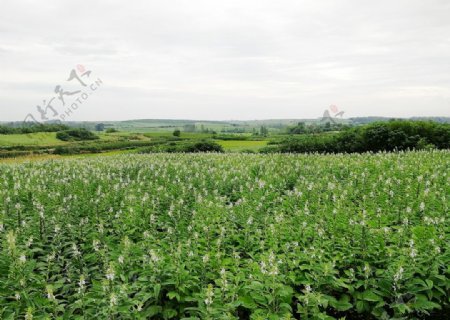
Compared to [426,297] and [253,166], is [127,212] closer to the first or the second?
[426,297]

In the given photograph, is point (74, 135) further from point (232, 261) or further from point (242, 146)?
point (232, 261)

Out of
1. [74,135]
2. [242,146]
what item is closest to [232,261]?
[242,146]

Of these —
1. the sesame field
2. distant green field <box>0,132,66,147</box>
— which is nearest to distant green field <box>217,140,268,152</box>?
distant green field <box>0,132,66,147</box>

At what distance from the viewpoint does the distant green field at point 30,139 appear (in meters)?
67.5

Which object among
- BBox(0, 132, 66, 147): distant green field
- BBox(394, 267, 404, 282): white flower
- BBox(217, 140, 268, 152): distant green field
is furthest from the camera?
BBox(0, 132, 66, 147): distant green field

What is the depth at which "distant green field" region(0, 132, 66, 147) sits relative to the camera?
67469 millimetres

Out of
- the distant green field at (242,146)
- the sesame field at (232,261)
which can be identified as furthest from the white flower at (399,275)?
the distant green field at (242,146)

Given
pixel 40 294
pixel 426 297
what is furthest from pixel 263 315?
pixel 40 294

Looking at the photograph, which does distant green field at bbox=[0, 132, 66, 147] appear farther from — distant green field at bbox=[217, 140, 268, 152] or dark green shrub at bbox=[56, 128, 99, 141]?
distant green field at bbox=[217, 140, 268, 152]

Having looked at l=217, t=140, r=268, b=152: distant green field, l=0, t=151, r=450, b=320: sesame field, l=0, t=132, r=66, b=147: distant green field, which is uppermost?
l=0, t=132, r=66, b=147: distant green field

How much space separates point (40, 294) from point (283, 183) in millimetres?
8350

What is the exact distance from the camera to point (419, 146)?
3950cm

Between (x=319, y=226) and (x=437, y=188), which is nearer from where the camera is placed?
(x=319, y=226)

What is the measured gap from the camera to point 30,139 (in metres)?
74.2
